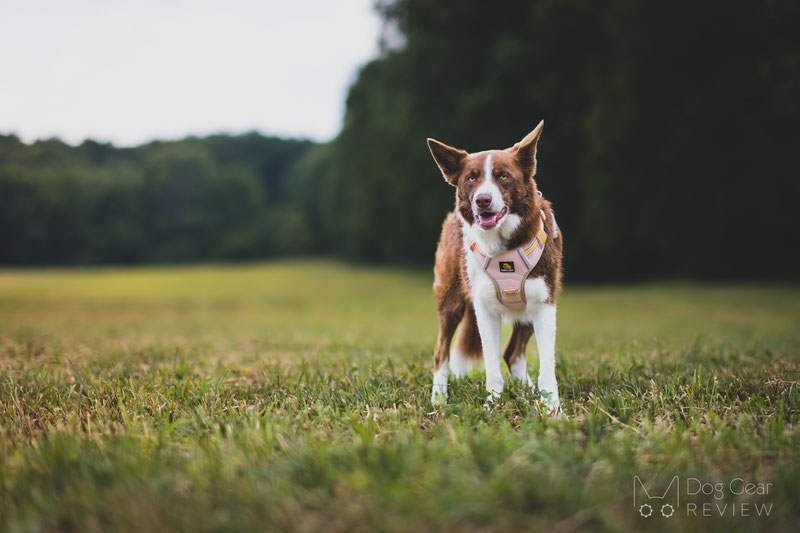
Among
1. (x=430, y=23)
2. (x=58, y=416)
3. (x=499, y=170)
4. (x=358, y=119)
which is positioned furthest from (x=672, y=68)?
(x=358, y=119)

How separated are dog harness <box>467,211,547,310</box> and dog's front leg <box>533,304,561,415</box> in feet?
0.48

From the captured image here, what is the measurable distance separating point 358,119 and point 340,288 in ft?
72.9

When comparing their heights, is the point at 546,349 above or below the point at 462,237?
below

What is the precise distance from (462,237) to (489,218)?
577 mm

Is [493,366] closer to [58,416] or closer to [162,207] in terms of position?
[58,416]

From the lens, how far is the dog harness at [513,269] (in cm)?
302

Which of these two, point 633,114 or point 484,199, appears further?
point 633,114

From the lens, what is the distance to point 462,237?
3480mm

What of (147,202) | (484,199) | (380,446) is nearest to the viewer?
(380,446)

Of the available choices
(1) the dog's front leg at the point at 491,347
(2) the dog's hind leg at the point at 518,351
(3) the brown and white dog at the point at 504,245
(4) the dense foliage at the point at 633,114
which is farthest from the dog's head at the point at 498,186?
(4) the dense foliage at the point at 633,114

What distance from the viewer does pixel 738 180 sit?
1563 cm

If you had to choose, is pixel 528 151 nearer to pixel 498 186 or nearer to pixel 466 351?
pixel 498 186

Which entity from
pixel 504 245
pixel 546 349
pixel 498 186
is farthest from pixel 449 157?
pixel 546 349

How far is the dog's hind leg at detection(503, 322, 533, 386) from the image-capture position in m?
3.64
